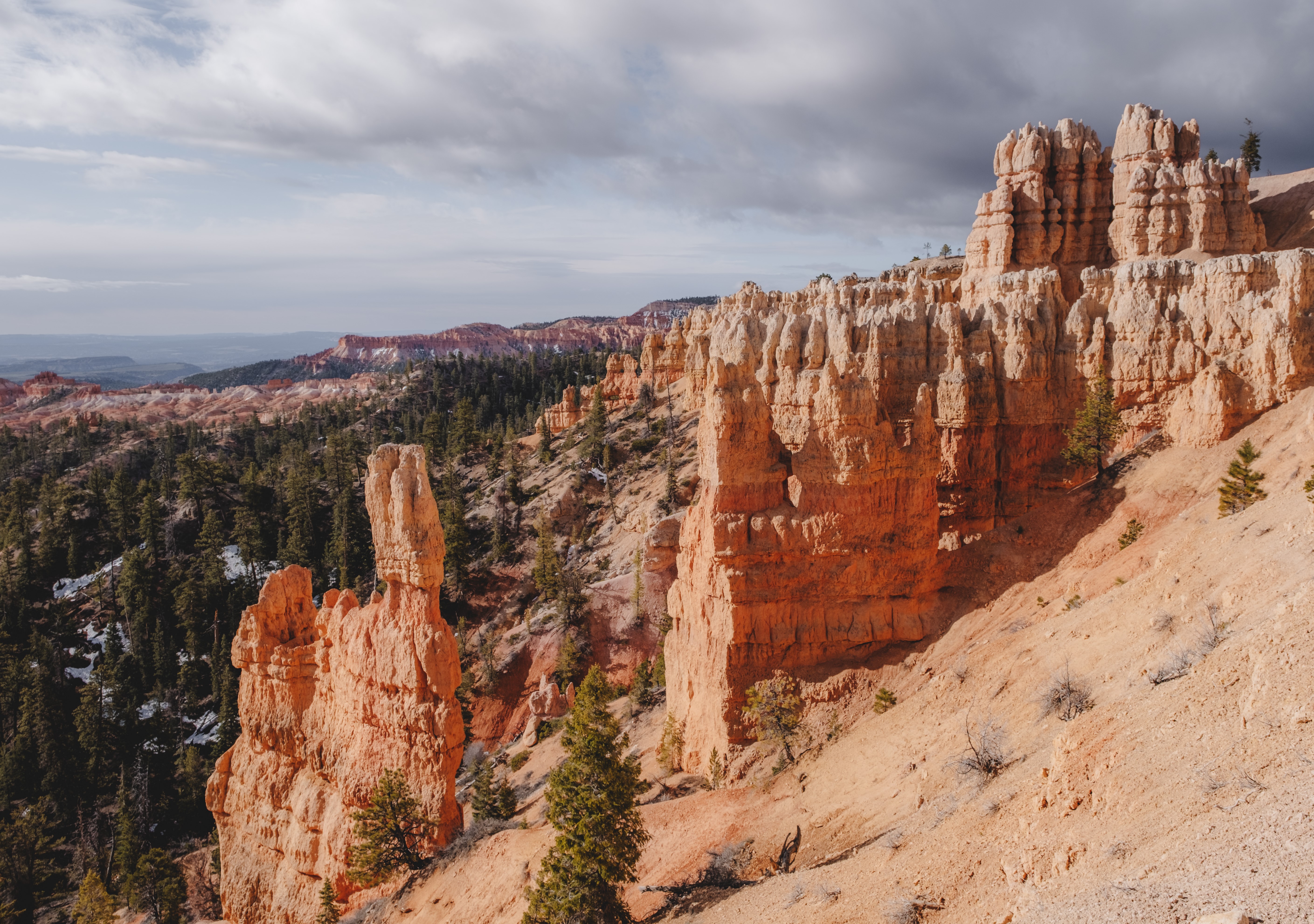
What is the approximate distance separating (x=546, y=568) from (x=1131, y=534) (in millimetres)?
45493

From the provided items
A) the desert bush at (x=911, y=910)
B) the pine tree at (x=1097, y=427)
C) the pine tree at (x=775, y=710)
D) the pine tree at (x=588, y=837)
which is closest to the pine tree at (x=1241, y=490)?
the pine tree at (x=1097, y=427)

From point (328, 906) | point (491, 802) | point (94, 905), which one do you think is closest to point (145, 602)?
point (94, 905)

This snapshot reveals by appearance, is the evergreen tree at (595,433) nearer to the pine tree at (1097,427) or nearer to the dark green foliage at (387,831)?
the pine tree at (1097,427)

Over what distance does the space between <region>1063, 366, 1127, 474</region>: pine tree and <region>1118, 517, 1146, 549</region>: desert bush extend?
11.9ft

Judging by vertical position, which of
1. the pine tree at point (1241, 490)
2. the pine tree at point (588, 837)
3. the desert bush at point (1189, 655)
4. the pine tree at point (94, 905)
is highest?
the pine tree at point (1241, 490)

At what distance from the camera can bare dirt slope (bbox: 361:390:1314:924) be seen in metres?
9.62

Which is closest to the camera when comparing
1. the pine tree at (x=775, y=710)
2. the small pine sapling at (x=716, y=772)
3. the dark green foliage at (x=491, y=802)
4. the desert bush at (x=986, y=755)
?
the desert bush at (x=986, y=755)

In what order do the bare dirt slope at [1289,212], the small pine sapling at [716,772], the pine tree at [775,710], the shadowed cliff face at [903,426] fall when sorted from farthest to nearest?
1. the bare dirt slope at [1289,212]
2. the shadowed cliff face at [903,426]
3. the small pine sapling at [716,772]
4. the pine tree at [775,710]

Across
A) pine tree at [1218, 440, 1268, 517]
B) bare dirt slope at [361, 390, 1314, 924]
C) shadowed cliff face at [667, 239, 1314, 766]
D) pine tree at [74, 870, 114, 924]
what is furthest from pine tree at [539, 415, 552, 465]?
pine tree at [1218, 440, 1268, 517]

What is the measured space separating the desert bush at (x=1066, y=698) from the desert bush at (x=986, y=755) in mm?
1052

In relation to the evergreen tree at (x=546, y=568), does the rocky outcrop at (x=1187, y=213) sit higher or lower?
higher

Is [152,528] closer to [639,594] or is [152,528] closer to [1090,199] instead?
[639,594]

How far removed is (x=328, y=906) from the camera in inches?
1029

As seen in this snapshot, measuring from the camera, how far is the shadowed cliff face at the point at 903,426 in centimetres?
2675
